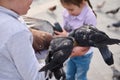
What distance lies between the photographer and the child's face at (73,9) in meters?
1.69

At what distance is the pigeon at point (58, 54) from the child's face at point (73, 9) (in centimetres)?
44

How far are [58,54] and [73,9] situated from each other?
21.9 inches

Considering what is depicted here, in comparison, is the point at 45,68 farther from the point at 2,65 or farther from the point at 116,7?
the point at 116,7

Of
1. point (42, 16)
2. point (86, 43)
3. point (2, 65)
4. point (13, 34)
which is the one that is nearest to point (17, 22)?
point (13, 34)

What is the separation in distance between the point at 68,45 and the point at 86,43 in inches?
3.4

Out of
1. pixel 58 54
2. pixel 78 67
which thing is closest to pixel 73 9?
Answer: pixel 78 67

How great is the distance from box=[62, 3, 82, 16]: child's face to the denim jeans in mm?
296

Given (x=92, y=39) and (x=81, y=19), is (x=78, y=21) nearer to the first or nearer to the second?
(x=81, y=19)

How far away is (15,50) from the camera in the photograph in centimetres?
96

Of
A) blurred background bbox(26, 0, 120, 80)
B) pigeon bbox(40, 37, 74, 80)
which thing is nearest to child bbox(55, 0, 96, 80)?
pigeon bbox(40, 37, 74, 80)

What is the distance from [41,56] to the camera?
141 centimetres

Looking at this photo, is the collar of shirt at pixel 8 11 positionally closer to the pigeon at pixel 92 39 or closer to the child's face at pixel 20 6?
the child's face at pixel 20 6

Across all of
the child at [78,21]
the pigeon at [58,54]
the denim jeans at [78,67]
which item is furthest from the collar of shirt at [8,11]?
the denim jeans at [78,67]

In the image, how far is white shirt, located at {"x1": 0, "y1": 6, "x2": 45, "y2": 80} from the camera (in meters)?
0.94
